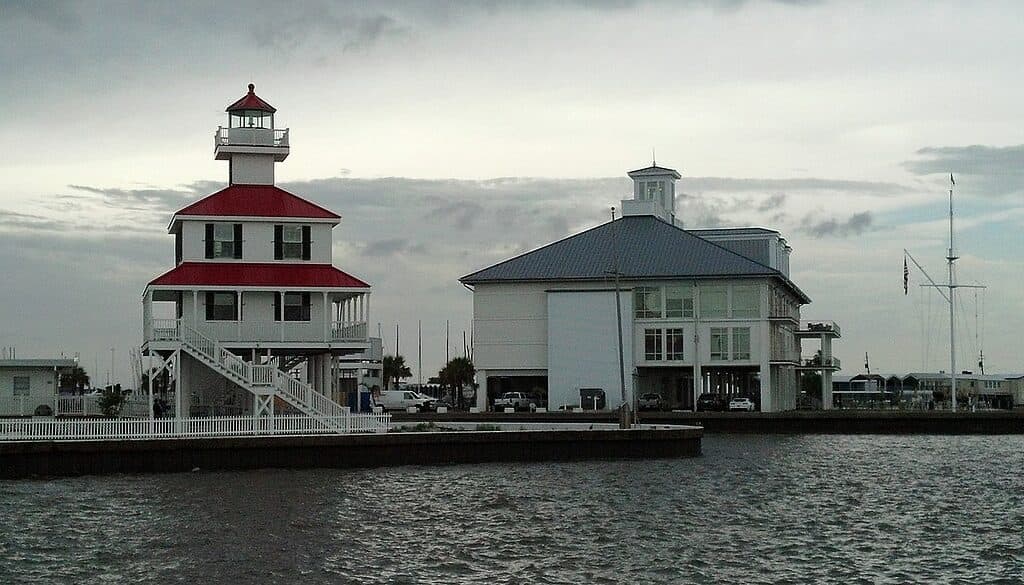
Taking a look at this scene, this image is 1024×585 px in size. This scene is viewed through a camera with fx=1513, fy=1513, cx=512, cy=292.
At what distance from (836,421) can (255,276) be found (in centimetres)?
3829

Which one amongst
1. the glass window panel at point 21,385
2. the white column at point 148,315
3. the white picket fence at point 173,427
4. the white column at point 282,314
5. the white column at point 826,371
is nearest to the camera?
the white picket fence at point 173,427

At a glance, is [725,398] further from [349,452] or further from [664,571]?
[664,571]

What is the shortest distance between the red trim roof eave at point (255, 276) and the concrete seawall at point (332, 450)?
822cm

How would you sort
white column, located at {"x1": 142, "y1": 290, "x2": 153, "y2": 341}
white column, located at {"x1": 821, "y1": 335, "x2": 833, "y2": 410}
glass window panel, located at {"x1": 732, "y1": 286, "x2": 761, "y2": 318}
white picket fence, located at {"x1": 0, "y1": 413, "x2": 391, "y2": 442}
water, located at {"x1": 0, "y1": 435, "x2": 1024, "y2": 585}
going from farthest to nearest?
white column, located at {"x1": 821, "y1": 335, "x2": 833, "y2": 410} < glass window panel, located at {"x1": 732, "y1": 286, "x2": 761, "y2": 318} < white column, located at {"x1": 142, "y1": 290, "x2": 153, "y2": 341} < white picket fence, located at {"x1": 0, "y1": 413, "x2": 391, "y2": 442} < water, located at {"x1": 0, "y1": 435, "x2": 1024, "y2": 585}

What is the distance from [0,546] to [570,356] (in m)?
58.6

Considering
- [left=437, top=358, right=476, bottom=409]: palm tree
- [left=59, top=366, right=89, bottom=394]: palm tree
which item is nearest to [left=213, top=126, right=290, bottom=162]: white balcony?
[left=59, top=366, right=89, bottom=394]: palm tree

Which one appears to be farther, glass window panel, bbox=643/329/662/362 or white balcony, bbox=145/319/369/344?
glass window panel, bbox=643/329/662/362

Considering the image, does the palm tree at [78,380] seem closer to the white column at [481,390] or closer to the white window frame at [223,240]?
the white column at [481,390]

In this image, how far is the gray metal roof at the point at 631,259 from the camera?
300 feet

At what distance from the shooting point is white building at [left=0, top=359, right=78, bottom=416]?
2486 inches

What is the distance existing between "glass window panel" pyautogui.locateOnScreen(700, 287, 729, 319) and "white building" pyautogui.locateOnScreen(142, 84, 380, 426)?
33933mm

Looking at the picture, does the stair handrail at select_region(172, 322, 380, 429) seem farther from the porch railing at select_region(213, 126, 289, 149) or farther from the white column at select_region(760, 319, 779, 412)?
the white column at select_region(760, 319, 779, 412)

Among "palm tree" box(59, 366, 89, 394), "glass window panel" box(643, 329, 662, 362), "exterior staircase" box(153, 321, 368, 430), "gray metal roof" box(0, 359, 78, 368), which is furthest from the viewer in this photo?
"palm tree" box(59, 366, 89, 394)

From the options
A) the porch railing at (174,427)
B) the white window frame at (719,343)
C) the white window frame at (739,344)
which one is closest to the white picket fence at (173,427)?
the porch railing at (174,427)
